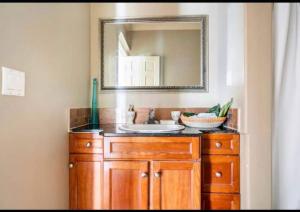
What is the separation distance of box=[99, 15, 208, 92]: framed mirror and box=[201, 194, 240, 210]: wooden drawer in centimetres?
91

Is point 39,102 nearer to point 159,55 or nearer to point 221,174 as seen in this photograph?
point 159,55

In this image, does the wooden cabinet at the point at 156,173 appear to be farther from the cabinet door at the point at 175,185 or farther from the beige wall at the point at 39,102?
the beige wall at the point at 39,102

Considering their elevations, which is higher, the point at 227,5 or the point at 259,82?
the point at 227,5

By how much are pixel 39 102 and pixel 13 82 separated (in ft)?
0.81

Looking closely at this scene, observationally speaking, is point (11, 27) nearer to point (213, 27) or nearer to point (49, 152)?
point (49, 152)

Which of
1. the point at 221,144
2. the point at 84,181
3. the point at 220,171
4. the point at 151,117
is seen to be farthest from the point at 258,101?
the point at 84,181

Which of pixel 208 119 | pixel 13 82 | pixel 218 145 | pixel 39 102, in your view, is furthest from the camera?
pixel 208 119

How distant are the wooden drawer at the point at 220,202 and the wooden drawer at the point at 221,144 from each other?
31cm

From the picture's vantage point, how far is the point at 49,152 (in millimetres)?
1398

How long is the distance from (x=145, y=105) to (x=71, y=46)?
2.67 ft

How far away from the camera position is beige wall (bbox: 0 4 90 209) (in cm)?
102

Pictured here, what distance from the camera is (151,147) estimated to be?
156cm

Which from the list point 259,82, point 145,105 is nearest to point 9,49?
point 145,105

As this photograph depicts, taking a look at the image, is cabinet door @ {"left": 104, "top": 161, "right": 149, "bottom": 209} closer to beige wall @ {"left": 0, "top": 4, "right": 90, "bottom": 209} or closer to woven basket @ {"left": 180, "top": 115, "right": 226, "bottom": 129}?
beige wall @ {"left": 0, "top": 4, "right": 90, "bottom": 209}
